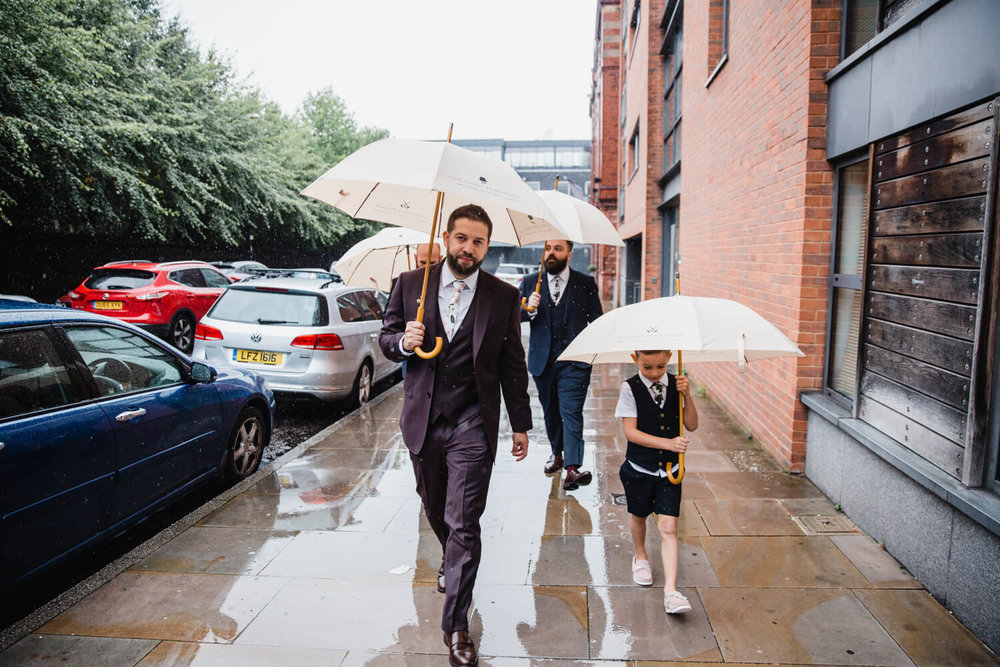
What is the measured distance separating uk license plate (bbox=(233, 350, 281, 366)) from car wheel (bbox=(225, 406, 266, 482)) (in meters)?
1.74

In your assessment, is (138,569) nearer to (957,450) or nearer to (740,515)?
(740,515)

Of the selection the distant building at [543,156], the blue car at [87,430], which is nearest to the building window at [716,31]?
the blue car at [87,430]

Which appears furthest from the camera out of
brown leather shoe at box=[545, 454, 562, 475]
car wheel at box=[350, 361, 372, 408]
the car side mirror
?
car wheel at box=[350, 361, 372, 408]

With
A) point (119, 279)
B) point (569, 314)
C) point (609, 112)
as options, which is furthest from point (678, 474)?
point (609, 112)

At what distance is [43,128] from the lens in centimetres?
1198

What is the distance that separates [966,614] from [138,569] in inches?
164

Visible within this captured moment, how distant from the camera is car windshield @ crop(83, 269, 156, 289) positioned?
12008 mm

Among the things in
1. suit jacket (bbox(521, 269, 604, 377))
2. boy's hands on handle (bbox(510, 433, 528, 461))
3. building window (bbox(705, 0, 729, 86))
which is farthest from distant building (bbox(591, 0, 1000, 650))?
boy's hands on handle (bbox(510, 433, 528, 461))

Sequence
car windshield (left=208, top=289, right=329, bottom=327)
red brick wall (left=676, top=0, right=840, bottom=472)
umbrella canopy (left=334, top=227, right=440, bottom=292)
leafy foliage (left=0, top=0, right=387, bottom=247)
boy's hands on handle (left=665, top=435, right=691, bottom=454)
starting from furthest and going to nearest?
leafy foliage (left=0, top=0, right=387, bottom=247) < car windshield (left=208, top=289, right=329, bottom=327) < umbrella canopy (left=334, top=227, right=440, bottom=292) < red brick wall (left=676, top=0, right=840, bottom=472) < boy's hands on handle (left=665, top=435, right=691, bottom=454)

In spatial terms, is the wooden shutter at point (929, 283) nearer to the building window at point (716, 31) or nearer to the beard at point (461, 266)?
the beard at point (461, 266)

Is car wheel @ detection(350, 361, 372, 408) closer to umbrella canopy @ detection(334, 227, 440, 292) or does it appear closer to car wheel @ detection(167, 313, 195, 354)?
umbrella canopy @ detection(334, 227, 440, 292)

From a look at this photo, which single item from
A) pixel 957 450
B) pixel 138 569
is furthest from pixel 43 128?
pixel 957 450

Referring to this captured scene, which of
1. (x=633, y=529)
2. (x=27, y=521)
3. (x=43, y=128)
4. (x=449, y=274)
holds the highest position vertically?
(x=43, y=128)

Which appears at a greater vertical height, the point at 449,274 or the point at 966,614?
the point at 449,274
